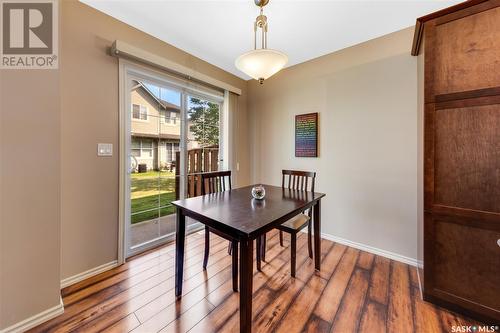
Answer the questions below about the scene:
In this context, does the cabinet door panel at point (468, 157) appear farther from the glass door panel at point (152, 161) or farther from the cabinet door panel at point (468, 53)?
the glass door panel at point (152, 161)

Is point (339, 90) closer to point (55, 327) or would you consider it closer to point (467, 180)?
point (467, 180)

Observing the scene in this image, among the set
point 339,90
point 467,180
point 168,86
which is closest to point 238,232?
point 467,180

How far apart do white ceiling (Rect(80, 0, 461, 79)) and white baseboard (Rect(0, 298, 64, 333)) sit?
2.55 m

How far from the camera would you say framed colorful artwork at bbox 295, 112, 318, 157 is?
2.83m

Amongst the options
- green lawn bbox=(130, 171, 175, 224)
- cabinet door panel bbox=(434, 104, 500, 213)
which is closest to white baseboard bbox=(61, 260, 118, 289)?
green lawn bbox=(130, 171, 175, 224)

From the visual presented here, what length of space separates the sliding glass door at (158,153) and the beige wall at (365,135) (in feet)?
4.69

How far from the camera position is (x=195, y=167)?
9.61ft

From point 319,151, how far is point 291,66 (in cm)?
138

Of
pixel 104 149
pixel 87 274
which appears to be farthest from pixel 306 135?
pixel 87 274

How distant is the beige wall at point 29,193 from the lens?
49.3 inches

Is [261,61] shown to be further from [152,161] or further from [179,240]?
[152,161]

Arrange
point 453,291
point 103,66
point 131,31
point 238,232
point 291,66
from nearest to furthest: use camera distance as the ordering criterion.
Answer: point 238,232 → point 453,291 → point 103,66 → point 131,31 → point 291,66

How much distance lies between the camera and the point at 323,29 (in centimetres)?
219

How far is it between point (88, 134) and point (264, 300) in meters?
2.14
